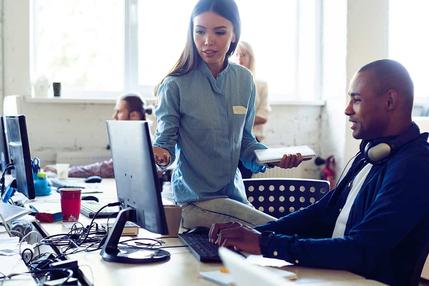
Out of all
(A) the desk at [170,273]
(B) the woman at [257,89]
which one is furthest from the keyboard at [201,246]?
(B) the woman at [257,89]

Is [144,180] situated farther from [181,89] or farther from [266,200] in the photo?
[266,200]

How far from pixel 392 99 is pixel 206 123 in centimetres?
64

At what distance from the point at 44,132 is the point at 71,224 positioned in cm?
252

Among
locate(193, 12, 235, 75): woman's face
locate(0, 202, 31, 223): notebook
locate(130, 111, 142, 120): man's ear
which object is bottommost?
locate(0, 202, 31, 223): notebook

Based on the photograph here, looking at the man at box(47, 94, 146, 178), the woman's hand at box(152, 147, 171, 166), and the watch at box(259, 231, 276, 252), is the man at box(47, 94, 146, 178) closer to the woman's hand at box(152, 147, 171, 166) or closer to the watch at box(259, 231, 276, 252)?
the woman's hand at box(152, 147, 171, 166)

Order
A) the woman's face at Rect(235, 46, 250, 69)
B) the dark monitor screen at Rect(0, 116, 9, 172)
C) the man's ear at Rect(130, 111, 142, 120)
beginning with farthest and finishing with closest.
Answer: the woman's face at Rect(235, 46, 250, 69)
the man's ear at Rect(130, 111, 142, 120)
the dark monitor screen at Rect(0, 116, 9, 172)

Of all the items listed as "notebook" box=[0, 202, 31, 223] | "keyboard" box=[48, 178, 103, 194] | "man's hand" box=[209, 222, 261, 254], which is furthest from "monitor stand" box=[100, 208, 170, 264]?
"keyboard" box=[48, 178, 103, 194]

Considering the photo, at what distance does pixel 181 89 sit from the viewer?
199 centimetres

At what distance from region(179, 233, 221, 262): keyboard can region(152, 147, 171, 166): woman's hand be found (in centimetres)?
23

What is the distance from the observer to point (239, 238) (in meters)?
1.52

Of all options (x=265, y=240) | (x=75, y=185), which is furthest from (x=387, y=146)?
(x=75, y=185)

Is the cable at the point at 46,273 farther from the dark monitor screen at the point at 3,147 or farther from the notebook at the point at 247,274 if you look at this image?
the dark monitor screen at the point at 3,147

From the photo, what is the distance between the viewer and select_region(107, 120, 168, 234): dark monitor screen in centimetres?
145

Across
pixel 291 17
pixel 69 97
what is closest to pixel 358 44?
pixel 291 17
